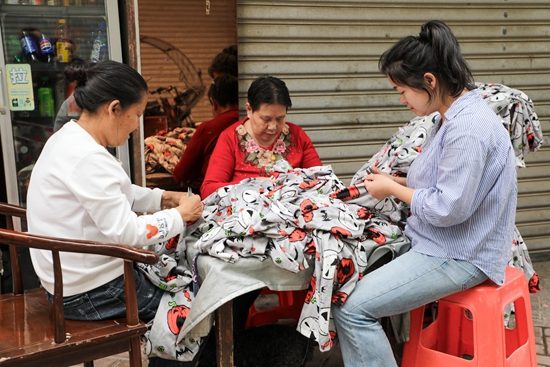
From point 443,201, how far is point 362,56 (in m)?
2.49

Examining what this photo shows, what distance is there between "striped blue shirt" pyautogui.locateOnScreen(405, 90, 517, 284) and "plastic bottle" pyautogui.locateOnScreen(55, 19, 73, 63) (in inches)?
100

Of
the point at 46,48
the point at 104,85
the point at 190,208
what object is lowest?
the point at 190,208

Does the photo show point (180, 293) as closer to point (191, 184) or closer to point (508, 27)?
point (191, 184)

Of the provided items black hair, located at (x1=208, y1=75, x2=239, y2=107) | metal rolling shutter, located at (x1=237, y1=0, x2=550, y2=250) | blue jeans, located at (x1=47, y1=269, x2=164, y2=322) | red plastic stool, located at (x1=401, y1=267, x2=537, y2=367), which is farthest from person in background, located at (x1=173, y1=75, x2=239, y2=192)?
red plastic stool, located at (x1=401, y1=267, x2=537, y2=367)

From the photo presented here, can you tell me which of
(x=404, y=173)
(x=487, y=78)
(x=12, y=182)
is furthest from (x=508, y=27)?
(x=12, y=182)

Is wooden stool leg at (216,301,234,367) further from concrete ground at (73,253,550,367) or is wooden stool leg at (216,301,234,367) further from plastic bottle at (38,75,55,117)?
plastic bottle at (38,75,55,117)

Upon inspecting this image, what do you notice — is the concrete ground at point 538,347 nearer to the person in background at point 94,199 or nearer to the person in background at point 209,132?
the person in background at point 94,199

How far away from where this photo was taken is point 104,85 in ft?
7.38

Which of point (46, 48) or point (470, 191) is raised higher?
point (46, 48)

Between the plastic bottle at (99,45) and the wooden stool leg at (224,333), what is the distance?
85.3 inches

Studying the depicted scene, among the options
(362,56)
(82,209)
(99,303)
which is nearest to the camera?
(82,209)

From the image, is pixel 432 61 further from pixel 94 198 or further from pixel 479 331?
pixel 94 198

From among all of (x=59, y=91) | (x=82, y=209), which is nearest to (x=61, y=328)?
(x=82, y=209)

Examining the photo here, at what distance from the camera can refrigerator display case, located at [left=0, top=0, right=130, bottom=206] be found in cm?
357
